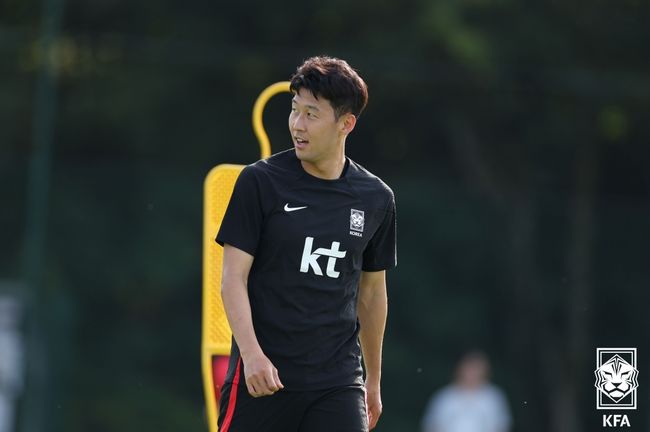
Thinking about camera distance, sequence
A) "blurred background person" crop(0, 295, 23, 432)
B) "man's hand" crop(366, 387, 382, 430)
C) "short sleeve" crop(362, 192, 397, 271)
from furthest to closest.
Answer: "blurred background person" crop(0, 295, 23, 432), "man's hand" crop(366, 387, 382, 430), "short sleeve" crop(362, 192, 397, 271)

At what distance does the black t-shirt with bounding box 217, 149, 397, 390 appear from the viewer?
13.3ft

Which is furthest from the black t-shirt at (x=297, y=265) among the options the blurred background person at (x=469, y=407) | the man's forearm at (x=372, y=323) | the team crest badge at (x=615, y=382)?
the blurred background person at (x=469, y=407)

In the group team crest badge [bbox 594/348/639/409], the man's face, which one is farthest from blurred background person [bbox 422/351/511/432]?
the man's face

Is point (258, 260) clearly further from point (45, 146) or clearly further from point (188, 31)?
point (188, 31)

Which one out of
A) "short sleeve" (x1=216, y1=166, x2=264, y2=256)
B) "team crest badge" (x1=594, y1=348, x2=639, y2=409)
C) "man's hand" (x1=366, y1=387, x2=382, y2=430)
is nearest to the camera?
"short sleeve" (x1=216, y1=166, x2=264, y2=256)

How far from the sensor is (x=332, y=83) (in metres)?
4.13

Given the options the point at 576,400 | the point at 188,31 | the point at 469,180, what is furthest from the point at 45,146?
the point at 576,400

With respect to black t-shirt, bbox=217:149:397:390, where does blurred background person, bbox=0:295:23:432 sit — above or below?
below

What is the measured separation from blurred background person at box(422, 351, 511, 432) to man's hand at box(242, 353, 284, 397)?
6708mm

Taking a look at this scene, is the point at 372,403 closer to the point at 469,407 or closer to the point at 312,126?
the point at 312,126

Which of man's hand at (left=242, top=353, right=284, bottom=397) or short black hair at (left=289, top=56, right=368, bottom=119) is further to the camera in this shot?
short black hair at (left=289, top=56, right=368, bottom=119)

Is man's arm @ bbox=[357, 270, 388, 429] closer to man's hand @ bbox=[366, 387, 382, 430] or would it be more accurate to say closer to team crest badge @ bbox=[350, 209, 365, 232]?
man's hand @ bbox=[366, 387, 382, 430]

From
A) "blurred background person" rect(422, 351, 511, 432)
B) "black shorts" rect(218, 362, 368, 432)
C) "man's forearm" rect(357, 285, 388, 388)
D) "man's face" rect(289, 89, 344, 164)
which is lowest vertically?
"blurred background person" rect(422, 351, 511, 432)

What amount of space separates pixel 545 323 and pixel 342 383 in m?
8.32
